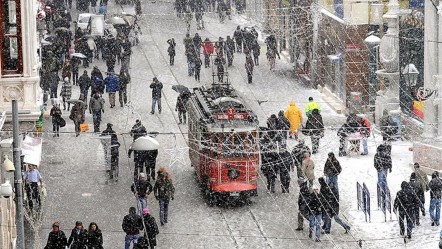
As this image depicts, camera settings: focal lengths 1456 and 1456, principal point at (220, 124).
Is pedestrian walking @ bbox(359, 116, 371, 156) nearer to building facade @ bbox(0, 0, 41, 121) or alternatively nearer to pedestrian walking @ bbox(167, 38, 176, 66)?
building facade @ bbox(0, 0, 41, 121)

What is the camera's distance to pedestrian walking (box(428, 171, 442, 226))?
109 feet

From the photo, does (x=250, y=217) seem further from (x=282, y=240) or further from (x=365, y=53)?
(x=365, y=53)

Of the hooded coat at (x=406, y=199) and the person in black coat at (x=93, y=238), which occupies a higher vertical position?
the hooded coat at (x=406, y=199)

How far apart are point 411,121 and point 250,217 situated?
9295mm

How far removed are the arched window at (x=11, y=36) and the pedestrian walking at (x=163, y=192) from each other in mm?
4759

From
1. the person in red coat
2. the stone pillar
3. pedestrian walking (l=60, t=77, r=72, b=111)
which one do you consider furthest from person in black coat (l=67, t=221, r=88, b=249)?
the person in red coat

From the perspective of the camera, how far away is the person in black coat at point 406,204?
3294 cm

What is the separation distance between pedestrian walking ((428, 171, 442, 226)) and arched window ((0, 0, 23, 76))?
973cm

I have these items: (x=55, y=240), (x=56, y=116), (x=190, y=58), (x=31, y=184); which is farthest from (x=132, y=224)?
(x=190, y=58)

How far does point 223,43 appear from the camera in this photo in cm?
5675

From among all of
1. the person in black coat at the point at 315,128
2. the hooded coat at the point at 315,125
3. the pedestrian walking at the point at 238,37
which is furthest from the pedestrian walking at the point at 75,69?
the hooded coat at the point at 315,125

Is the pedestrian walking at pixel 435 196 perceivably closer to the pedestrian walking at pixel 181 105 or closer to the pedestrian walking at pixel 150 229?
the pedestrian walking at pixel 150 229

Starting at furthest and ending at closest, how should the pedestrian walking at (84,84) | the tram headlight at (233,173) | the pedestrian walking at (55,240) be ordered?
the pedestrian walking at (84,84) → the tram headlight at (233,173) → the pedestrian walking at (55,240)

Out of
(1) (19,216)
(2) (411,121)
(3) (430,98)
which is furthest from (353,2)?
(1) (19,216)
